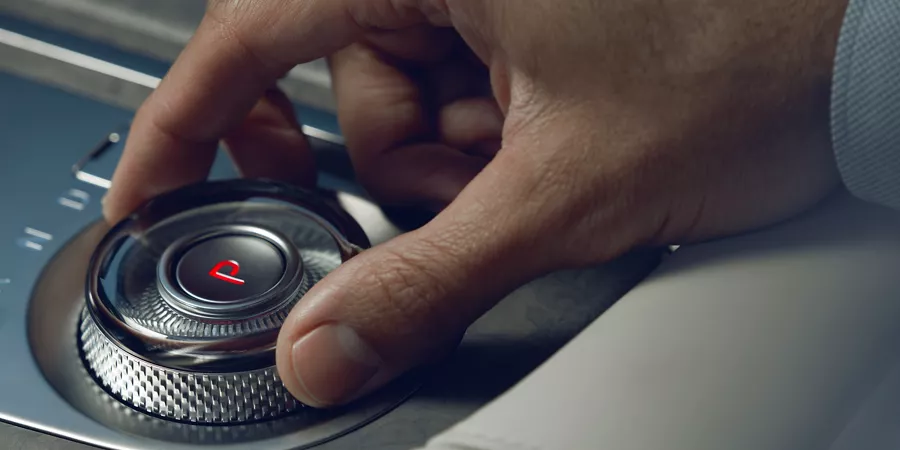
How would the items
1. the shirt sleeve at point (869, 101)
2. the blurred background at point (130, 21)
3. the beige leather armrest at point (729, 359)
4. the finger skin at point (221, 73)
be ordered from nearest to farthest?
the beige leather armrest at point (729, 359) → the shirt sleeve at point (869, 101) → the finger skin at point (221, 73) → the blurred background at point (130, 21)

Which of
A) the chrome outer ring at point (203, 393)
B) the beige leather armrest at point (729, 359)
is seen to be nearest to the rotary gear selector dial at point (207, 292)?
the chrome outer ring at point (203, 393)

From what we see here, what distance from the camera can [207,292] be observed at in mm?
629

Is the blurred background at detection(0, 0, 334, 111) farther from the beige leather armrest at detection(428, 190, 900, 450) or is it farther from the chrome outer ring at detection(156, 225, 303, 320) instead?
the beige leather armrest at detection(428, 190, 900, 450)

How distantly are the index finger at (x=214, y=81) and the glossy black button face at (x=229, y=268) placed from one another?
111 mm

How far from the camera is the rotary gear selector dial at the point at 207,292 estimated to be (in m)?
0.58

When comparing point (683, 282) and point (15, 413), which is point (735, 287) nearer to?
point (683, 282)

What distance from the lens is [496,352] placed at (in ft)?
2.05

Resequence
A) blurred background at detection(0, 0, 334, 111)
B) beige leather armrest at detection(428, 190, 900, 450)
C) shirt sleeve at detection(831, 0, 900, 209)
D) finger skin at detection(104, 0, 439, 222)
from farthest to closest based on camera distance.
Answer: blurred background at detection(0, 0, 334, 111) < finger skin at detection(104, 0, 439, 222) < shirt sleeve at detection(831, 0, 900, 209) < beige leather armrest at detection(428, 190, 900, 450)

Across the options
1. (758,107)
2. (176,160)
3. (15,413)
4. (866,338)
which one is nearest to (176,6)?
(176,160)

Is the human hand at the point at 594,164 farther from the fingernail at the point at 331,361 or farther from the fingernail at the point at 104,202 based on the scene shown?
the fingernail at the point at 104,202

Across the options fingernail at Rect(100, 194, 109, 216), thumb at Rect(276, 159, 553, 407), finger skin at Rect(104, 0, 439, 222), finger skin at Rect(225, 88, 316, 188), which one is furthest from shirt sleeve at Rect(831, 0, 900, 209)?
fingernail at Rect(100, 194, 109, 216)

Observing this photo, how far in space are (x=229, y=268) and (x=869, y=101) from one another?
424mm

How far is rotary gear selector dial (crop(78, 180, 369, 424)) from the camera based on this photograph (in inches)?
22.9

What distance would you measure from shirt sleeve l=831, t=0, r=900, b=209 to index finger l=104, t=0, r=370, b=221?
0.36m
